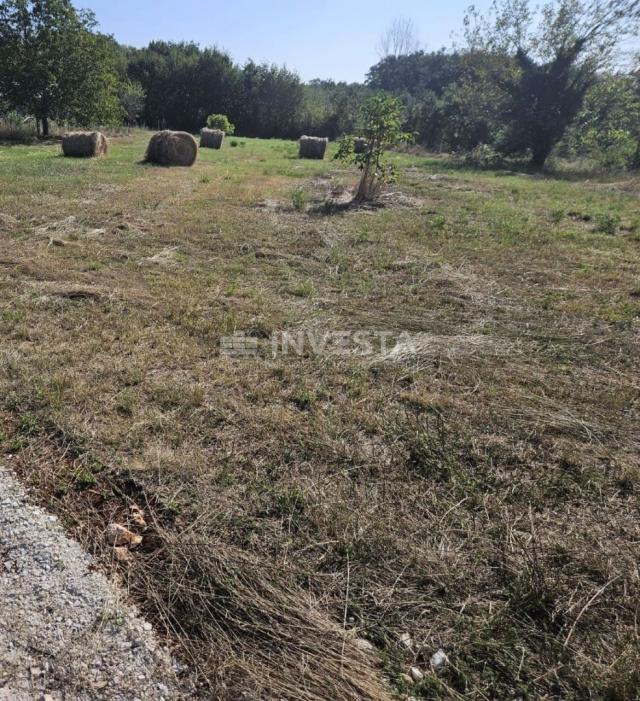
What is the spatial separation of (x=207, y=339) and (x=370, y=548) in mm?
2131

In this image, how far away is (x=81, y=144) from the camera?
12.3 m

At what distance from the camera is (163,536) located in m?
1.88

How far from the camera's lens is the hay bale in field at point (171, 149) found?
1215 centimetres

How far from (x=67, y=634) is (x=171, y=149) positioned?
12808 millimetres

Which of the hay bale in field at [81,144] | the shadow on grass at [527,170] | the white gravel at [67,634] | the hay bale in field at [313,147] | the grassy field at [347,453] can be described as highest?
the hay bale in field at [313,147]

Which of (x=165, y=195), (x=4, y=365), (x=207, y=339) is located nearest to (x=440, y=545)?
(x=207, y=339)

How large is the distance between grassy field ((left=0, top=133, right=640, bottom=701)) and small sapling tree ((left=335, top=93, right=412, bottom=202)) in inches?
146

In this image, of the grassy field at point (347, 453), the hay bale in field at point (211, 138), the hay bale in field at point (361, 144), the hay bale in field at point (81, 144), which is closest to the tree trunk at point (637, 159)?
the hay bale in field at point (361, 144)

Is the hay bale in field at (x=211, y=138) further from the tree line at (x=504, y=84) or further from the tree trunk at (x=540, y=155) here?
the tree trunk at (x=540, y=155)

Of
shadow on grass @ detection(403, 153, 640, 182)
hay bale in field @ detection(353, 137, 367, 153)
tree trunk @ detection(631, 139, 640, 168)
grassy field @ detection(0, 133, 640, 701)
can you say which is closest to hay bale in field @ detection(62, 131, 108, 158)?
hay bale in field @ detection(353, 137, 367, 153)

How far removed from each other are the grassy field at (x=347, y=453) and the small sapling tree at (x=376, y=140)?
3.72 metres

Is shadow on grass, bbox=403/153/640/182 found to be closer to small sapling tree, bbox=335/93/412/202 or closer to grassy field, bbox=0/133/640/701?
small sapling tree, bbox=335/93/412/202

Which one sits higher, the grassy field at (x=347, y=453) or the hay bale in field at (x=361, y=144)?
the hay bale in field at (x=361, y=144)

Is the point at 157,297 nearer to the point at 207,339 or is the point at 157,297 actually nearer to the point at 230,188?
the point at 207,339
